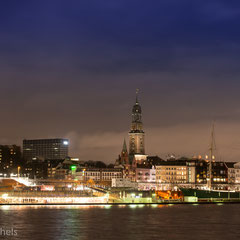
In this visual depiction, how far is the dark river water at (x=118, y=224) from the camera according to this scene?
59969 mm

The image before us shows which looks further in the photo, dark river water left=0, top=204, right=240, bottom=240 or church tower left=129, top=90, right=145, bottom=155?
church tower left=129, top=90, right=145, bottom=155

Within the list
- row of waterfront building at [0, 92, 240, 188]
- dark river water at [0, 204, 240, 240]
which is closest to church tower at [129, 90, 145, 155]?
row of waterfront building at [0, 92, 240, 188]

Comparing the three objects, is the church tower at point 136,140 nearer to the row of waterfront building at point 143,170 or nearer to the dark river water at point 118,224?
the row of waterfront building at point 143,170

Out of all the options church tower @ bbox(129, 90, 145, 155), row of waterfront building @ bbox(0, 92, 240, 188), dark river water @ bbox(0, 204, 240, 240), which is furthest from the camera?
church tower @ bbox(129, 90, 145, 155)

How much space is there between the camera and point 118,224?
68688 mm

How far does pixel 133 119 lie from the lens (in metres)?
199

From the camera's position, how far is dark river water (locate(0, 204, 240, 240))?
5997 cm

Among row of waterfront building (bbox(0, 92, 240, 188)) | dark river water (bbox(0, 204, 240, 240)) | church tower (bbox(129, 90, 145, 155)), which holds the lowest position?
dark river water (bbox(0, 204, 240, 240))

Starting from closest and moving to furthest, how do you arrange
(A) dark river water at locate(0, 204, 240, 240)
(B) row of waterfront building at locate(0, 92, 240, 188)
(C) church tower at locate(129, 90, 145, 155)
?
(A) dark river water at locate(0, 204, 240, 240), (B) row of waterfront building at locate(0, 92, 240, 188), (C) church tower at locate(129, 90, 145, 155)

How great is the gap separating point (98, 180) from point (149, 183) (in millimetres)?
18511

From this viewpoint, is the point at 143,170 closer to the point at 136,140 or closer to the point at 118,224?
the point at 136,140

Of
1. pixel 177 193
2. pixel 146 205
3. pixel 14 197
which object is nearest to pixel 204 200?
pixel 177 193

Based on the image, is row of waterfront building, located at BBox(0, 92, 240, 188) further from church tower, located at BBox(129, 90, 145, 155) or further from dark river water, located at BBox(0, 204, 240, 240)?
dark river water, located at BBox(0, 204, 240, 240)

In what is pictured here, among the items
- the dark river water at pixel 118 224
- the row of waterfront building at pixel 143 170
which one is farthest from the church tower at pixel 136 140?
the dark river water at pixel 118 224
